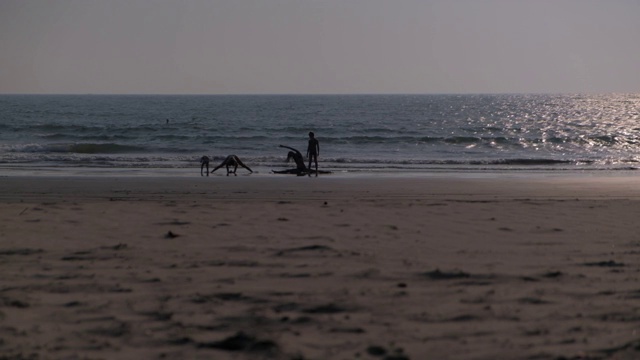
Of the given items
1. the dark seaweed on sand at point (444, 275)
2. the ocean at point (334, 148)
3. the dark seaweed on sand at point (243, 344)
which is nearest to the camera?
the dark seaweed on sand at point (243, 344)

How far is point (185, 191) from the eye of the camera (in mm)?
15648

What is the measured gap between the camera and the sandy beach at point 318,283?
4.45m

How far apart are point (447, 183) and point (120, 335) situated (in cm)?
1497

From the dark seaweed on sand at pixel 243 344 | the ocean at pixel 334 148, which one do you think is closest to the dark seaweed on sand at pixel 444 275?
the dark seaweed on sand at pixel 243 344

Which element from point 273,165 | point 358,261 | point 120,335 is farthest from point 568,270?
point 273,165

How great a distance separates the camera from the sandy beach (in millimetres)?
4453

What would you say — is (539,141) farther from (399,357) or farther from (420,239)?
(399,357)

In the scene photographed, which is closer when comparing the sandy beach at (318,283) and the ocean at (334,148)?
the sandy beach at (318,283)

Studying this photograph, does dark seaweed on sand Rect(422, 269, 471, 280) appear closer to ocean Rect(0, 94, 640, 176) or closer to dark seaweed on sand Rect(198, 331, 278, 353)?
dark seaweed on sand Rect(198, 331, 278, 353)

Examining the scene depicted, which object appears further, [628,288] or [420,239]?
[420,239]

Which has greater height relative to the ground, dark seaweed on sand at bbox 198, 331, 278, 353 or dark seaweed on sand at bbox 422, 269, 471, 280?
dark seaweed on sand at bbox 422, 269, 471, 280

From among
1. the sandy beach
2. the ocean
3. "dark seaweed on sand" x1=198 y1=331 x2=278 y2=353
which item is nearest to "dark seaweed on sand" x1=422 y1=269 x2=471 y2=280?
the sandy beach

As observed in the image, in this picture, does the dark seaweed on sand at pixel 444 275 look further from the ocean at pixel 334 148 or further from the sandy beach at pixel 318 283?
the ocean at pixel 334 148

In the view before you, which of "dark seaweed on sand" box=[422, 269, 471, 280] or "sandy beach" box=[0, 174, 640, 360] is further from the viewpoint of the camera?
"dark seaweed on sand" box=[422, 269, 471, 280]
